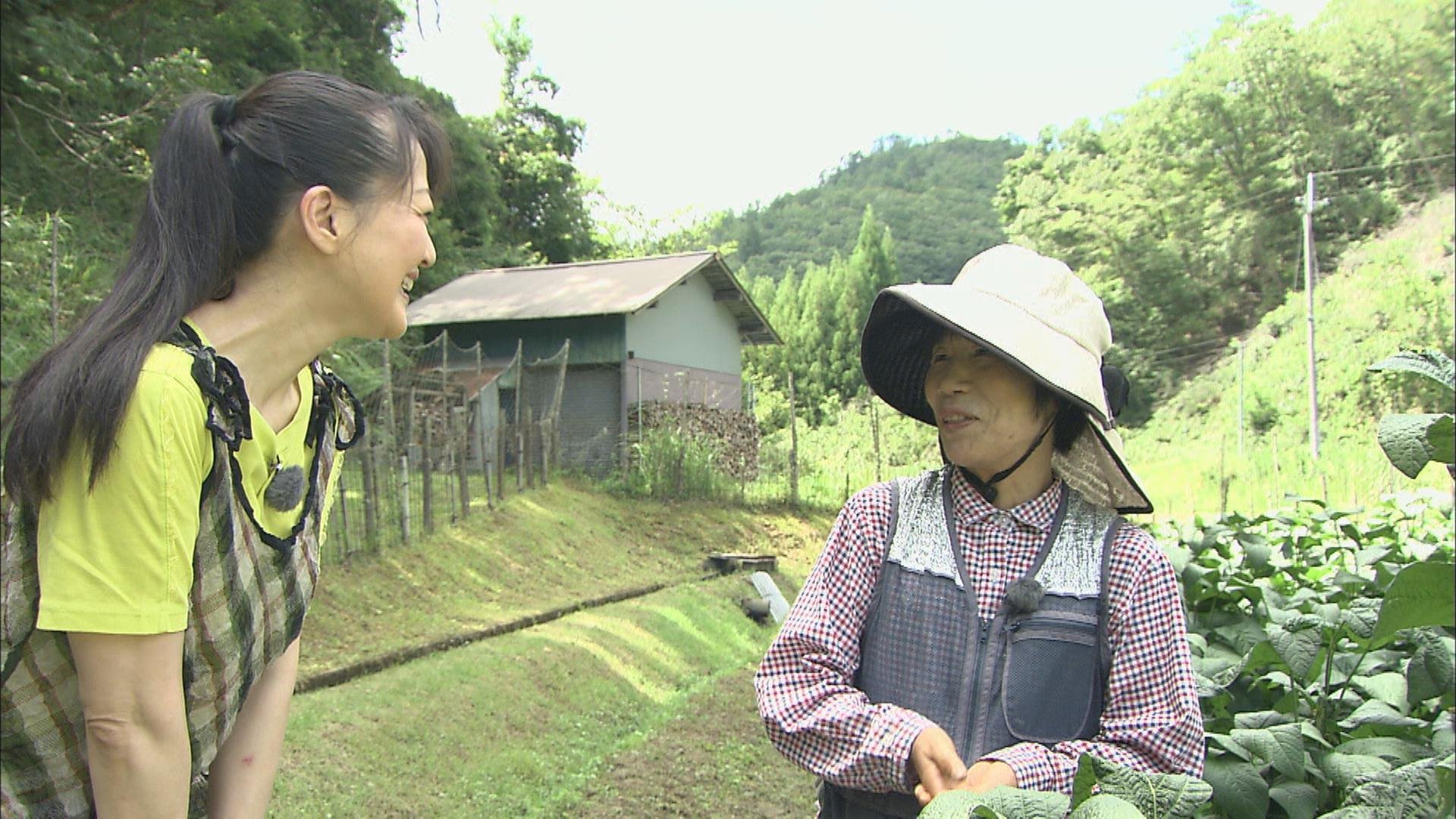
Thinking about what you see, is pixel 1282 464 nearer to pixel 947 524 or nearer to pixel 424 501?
pixel 424 501

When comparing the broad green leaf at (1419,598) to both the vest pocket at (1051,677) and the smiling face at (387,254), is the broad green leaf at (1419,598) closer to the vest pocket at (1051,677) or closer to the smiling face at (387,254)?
the vest pocket at (1051,677)

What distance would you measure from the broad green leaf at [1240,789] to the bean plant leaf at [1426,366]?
0.57 m

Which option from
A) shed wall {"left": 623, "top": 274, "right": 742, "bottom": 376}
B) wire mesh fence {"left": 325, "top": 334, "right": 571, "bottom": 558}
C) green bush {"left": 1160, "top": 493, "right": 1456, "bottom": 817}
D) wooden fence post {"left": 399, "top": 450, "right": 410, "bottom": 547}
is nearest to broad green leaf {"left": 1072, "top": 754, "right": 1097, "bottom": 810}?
green bush {"left": 1160, "top": 493, "right": 1456, "bottom": 817}

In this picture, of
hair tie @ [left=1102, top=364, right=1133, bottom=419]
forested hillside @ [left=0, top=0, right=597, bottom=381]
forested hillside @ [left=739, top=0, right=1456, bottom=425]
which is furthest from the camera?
forested hillside @ [left=739, top=0, right=1456, bottom=425]

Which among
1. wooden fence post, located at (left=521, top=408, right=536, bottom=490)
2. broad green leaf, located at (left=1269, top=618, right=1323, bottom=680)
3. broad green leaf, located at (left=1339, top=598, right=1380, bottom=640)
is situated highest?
broad green leaf, located at (left=1339, top=598, right=1380, bottom=640)

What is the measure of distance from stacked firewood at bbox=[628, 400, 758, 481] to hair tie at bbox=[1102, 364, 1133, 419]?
12.9 meters

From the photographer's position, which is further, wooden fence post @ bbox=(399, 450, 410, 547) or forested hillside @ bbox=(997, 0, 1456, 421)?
forested hillside @ bbox=(997, 0, 1456, 421)

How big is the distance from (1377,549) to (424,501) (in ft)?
24.0

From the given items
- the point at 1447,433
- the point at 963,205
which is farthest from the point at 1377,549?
the point at 963,205

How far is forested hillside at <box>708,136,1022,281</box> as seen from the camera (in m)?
46.3

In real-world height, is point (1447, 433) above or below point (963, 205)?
below

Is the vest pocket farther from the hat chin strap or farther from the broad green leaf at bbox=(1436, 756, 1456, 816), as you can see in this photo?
the broad green leaf at bbox=(1436, 756, 1456, 816)

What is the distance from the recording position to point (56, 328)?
5164 mm

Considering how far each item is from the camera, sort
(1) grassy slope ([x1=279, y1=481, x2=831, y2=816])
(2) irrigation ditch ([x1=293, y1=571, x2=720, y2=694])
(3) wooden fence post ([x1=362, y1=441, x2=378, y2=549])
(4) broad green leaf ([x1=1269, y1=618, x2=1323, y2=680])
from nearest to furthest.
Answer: (4) broad green leaf ([x1=1269, y1=618, x2=1323, y2=680]) < (1) grassy slope ([x1=279, y1=481, x2=831, y2=816]) < (2) irrigation ditch ([x1=293, y1=571, x2=720, y2=694]) < (3) wooden fence post ([x1=362, y1=441, x2=378, y2=549])
